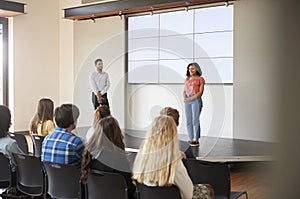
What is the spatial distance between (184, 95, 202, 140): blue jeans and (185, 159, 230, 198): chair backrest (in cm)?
253

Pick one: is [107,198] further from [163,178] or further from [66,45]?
[66,45]

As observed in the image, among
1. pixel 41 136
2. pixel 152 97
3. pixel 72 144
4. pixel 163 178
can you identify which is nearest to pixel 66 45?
pixel 152 97

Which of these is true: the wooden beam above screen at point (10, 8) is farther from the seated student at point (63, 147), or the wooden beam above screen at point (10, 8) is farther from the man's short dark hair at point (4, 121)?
the seated student at point (63, 147)

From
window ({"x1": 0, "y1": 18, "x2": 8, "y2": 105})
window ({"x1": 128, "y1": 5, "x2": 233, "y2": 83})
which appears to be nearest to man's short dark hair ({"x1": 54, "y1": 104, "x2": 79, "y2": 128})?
window ({"x1": 128, "y1": 5, "x2": 233, "y2": 83})

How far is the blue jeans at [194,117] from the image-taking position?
4.71 metres

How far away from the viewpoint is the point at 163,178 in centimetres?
166

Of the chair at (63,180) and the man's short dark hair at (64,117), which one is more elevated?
the man's short dark hair at (64,117)

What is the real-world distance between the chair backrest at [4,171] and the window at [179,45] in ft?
11.6

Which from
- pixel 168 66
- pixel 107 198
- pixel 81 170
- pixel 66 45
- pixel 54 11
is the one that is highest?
pixel 54 11

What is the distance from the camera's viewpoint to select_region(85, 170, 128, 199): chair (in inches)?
72.3

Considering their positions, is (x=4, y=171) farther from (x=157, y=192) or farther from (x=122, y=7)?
(x=122, y=7)

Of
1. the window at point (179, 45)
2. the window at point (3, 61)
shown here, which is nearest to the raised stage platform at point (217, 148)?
the window at point (179, 45)

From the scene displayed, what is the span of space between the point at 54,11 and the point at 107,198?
237 inches

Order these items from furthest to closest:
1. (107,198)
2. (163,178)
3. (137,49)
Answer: (137,49)
(107,198)
(163,178)
